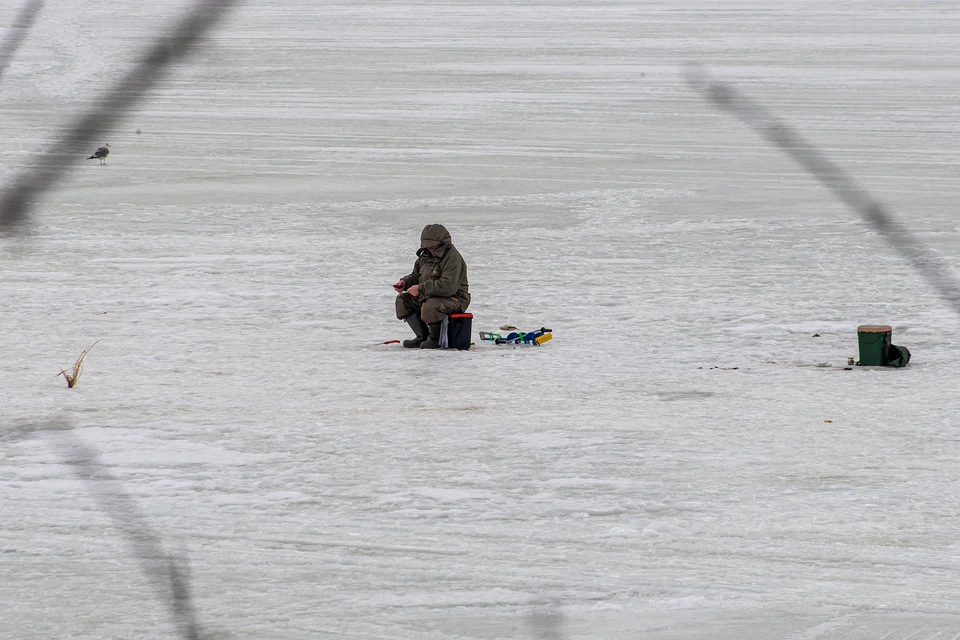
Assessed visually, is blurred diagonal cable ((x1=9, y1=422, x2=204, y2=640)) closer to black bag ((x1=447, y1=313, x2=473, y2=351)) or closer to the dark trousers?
the dark trousers

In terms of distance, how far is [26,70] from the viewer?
22.3 meters

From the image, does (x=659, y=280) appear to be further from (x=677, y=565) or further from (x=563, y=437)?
(x=677, y=565)

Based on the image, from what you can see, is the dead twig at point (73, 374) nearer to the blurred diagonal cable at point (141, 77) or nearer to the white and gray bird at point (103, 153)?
the blurred diagonal cable at point (141, 77)

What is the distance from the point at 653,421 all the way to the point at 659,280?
13.0 ft

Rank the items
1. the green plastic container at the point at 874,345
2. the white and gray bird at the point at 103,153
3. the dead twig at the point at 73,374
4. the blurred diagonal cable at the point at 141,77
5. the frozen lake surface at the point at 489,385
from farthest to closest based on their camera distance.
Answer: the white and gray bird at the point at 103,153 < the green plastic container at the point at 874,345 < the dead twig at the point at 73,374 < the frozen lake surface at the point at 489,385 < the blurred diagonal cable at the point at 141,77

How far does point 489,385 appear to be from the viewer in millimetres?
Result: 7012

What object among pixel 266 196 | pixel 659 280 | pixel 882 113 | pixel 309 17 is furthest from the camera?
pixel 309 17

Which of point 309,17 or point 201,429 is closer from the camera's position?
point 201,429

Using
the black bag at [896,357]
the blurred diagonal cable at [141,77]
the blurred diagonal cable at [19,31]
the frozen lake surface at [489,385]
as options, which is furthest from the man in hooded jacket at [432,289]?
the blurred diagonal cable at [141,77]

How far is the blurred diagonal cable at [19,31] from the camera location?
24.3 inches

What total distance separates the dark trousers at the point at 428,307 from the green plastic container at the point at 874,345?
2.57 m

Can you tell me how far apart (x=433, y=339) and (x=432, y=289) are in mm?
360

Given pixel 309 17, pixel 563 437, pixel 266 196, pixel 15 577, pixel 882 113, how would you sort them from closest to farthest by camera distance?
pixel 15 577
pixel 563 437
pixel 266 196
pixel 882 113
pixel 309 17

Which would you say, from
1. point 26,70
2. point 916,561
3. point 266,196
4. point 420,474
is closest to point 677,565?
point 916,561
